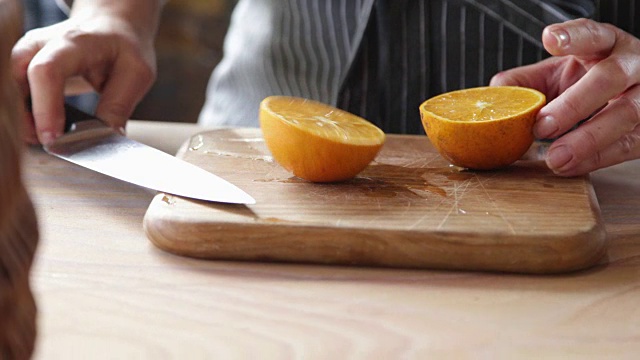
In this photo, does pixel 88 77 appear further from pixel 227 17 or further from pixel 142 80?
pixel 227 17

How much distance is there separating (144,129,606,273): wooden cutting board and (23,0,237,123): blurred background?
2395mm

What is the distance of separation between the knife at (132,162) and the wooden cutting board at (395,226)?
0.02 metres

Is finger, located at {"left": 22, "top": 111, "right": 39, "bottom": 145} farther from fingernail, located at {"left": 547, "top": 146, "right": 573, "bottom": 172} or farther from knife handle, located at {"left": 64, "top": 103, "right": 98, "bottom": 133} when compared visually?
fingernail, located at {"left": 547, "top": 146, "right": 573, "bottom": 172}

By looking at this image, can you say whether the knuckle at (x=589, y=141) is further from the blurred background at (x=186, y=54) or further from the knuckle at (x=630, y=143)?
the blurred background at (x=186, y=54)

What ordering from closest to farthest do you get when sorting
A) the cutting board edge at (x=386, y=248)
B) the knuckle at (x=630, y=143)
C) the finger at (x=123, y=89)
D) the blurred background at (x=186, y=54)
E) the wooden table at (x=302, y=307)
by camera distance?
the wooden table at (x=302, y=307) → the cutting board edge at (x=386, y=248) → the knuckle at (x=630, y=143) → the finger at (x=123, y=89) → the blurred background at (x=186, y=54)

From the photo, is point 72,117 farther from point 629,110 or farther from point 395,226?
point 629,110

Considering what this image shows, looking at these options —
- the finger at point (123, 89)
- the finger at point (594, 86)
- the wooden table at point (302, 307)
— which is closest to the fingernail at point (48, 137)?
the finger at point (123, 89)

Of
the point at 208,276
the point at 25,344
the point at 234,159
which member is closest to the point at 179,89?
the point at 234,159

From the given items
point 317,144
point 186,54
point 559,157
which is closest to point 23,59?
point 317,144

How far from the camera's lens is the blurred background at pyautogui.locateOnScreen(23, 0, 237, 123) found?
3.24m

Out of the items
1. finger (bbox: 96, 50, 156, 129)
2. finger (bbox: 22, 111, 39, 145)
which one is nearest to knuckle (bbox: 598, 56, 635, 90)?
finger (bbox: 96, 50, 156, 129)

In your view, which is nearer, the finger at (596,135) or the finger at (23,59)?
the finger at (596,135)

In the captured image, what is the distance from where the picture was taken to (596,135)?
97 cm

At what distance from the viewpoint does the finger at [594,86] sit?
94 centimetres
